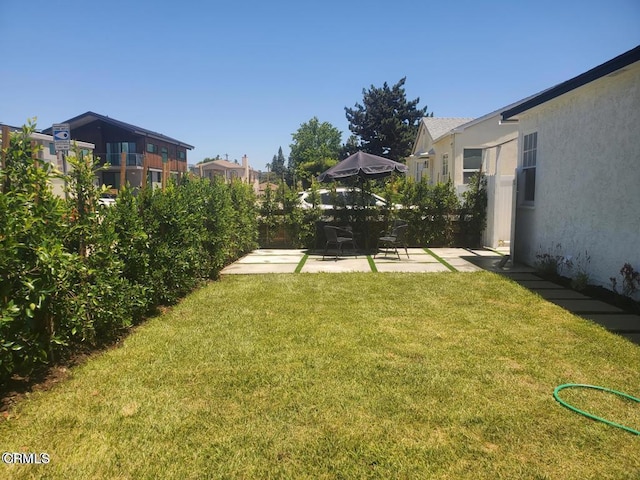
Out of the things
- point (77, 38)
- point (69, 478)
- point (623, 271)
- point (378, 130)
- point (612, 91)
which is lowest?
point (69, 478)

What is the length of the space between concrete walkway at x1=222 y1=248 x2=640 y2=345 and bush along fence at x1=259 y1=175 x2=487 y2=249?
51 centimetres

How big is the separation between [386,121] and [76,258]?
35746mm

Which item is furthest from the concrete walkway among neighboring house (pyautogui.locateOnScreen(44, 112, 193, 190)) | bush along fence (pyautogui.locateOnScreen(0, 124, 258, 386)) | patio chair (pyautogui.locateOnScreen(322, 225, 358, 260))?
neighboring house (pyautogui.locateOnScreen(44, 112, 193, 190))

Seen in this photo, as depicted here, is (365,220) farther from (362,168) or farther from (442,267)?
(442,267)

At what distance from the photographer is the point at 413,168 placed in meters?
29.6

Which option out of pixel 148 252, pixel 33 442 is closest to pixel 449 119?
pixel 148 252

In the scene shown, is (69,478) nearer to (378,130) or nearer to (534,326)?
(534,326)

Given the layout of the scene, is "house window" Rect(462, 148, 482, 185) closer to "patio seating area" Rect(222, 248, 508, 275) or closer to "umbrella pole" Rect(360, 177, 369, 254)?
"patio seating area" Rect(222, 248, 508, 275)

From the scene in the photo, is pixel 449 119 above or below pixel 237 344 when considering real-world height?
above

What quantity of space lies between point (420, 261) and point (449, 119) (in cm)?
1851

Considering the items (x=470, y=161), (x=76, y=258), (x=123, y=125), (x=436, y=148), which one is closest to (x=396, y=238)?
(x=76, y=258)

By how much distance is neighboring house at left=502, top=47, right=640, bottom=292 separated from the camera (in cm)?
587

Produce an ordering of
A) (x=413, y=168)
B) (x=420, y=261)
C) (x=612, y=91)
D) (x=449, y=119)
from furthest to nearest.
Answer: (x=413, y=168), (x=449, y=119), (x=420, y=261), (x=612, y=91)

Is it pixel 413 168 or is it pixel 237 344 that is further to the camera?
pixel 413 168
